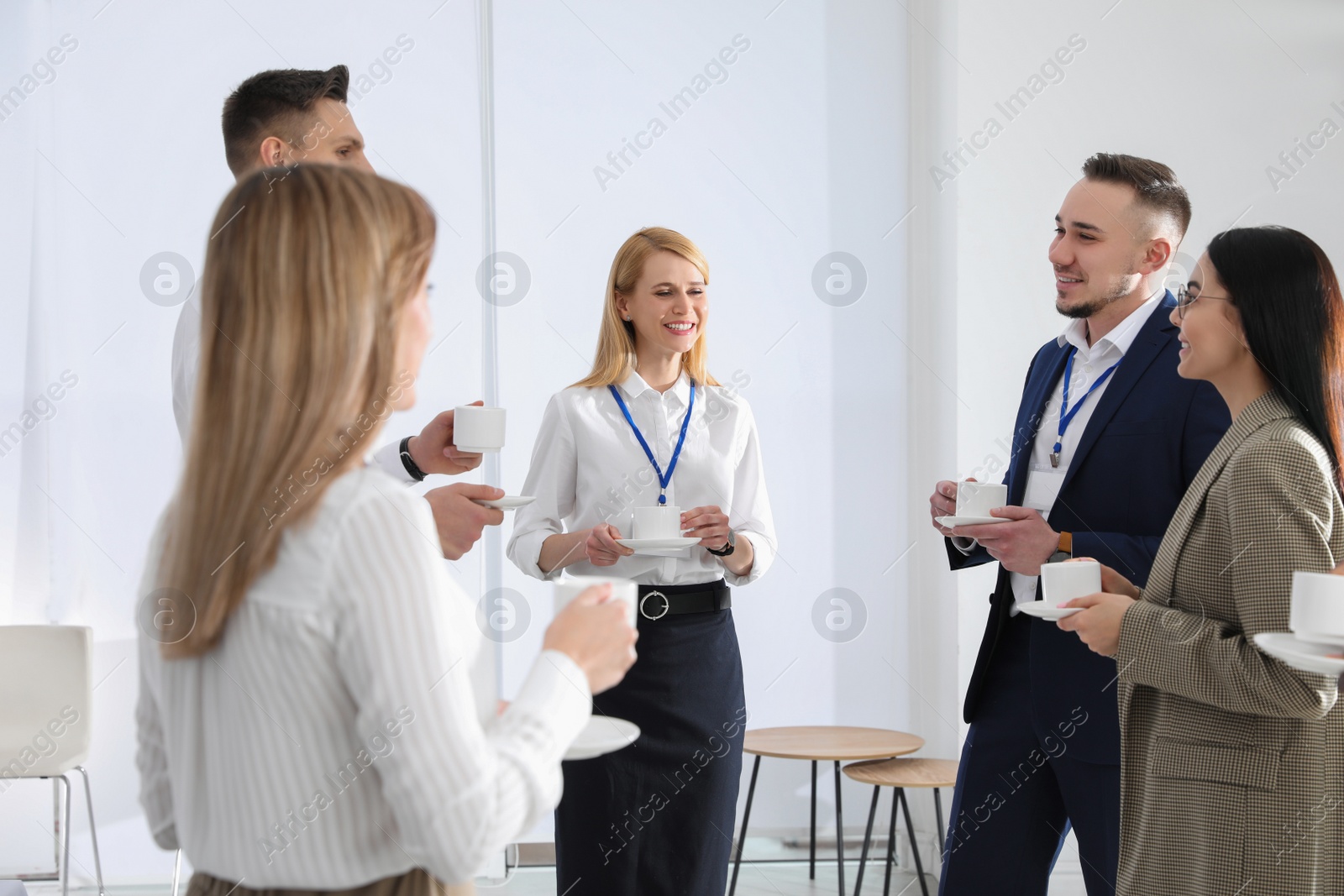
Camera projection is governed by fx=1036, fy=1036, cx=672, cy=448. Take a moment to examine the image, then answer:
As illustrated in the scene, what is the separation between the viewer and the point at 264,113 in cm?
217

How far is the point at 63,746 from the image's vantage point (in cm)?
344

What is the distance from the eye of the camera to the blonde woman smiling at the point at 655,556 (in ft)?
8.29

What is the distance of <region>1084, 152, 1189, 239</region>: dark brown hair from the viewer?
2.46 m

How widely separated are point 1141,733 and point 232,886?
1482 mm

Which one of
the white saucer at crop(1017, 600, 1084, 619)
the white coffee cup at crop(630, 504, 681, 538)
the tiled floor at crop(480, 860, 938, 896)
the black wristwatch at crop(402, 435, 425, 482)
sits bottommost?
the tiled floor at crop(480, 860, 938, 896)

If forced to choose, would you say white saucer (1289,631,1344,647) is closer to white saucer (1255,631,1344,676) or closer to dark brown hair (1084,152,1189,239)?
white saucer (1255,631,1344,676)

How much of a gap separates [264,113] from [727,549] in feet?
4.72

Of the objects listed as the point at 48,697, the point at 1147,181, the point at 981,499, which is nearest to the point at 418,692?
the point at 981,499

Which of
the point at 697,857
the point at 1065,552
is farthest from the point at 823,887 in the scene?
the point at 1065,552

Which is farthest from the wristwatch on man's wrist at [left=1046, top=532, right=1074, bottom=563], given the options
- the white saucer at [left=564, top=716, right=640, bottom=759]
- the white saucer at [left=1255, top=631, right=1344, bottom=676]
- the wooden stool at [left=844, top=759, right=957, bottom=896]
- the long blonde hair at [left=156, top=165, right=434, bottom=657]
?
the long blonde hair at [left=156, top=165, right=434, bottom=657]

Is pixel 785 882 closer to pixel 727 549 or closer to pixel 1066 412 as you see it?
pixel 727 549

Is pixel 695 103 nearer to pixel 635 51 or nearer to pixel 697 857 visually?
pixel 635 51

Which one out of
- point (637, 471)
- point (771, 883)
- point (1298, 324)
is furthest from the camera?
point (771, 883)

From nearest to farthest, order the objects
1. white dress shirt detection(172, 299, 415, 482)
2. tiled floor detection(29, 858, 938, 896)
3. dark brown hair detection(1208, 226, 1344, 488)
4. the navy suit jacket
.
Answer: dark brown hair detection(1208, 226, 1344, 488) → white dress shirt detection(172, 299, 415, 482) → the navy suit jacket → tiled floor detection(29, 858, 938, 896)
